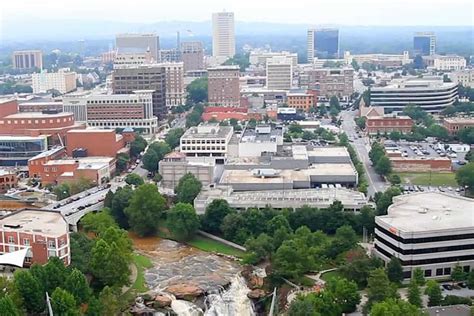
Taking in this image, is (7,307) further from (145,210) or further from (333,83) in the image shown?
(333,83)

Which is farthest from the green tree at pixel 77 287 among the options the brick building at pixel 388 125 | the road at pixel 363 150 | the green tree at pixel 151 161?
the brick building at pixel 388 125

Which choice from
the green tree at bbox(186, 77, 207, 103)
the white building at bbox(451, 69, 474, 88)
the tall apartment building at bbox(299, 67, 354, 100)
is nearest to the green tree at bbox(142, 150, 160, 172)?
the green tree at bbox(186, 77, 207, 103)

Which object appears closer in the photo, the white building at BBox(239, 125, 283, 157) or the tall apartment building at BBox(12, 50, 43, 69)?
the white building at BBox(239, 125, 283, 157)

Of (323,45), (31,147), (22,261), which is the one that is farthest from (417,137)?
(323,45)

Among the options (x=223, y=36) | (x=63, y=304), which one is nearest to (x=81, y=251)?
(x=63, y=304)

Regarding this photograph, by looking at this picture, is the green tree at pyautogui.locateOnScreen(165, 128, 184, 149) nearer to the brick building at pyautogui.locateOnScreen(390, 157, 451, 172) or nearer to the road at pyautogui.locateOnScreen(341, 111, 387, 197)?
the road at pyautogui.locateOnScreen(341, 111, 387, 197)

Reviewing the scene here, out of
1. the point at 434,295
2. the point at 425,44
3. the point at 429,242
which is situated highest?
the point at 425,44
